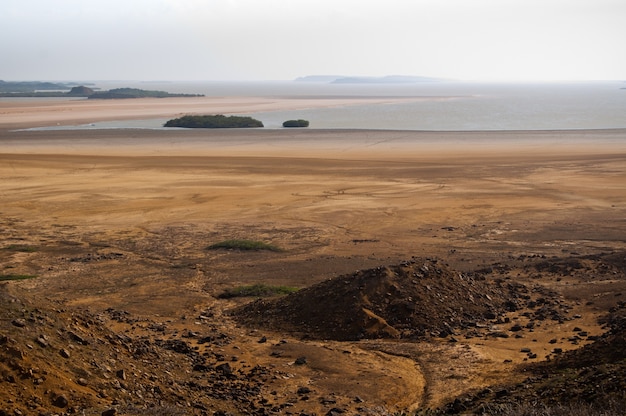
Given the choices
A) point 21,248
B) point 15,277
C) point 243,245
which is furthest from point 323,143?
point 15,277

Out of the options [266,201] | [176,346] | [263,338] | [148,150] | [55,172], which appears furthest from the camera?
[148,150]

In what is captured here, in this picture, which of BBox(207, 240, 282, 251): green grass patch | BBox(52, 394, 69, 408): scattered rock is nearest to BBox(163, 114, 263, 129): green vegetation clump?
BBox(207, 240, 282, 251): green grass patch

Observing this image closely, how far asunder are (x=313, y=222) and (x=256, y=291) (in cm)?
973

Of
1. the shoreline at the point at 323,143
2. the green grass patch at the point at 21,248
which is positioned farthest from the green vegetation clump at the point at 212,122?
the green grass patch at the point at 21,248

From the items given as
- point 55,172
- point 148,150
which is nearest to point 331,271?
point 55,172

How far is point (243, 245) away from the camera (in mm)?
23797

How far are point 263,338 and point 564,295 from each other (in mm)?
7477

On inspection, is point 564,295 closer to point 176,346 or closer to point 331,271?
point 331,271

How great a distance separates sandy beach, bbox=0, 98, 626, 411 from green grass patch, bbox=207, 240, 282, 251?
533mm

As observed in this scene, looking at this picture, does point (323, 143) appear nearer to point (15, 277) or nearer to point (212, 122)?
point (212, 122)

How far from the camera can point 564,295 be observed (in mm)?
17984

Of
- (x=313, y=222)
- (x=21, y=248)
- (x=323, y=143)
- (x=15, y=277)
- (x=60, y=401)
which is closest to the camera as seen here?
(x=60, y=401)

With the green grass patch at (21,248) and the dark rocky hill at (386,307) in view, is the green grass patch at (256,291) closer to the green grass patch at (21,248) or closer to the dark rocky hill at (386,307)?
the dark rocky hill at (386,307)

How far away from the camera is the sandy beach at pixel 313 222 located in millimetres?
14297
